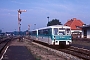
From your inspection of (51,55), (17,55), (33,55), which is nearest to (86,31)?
(51,55)

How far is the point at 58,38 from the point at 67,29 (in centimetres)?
201

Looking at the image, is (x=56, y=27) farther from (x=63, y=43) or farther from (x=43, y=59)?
(x=43, y=59)

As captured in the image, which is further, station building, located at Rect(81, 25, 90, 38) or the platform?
station building, located at Rect(81, 25, 90, 38)

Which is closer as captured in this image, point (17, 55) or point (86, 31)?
point (17, 55)

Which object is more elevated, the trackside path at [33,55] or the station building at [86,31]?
the station building at [86,31]

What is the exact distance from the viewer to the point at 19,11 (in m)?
81.9

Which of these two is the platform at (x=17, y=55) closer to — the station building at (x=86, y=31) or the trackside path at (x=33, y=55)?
the trackside path at (x=33, y=55)

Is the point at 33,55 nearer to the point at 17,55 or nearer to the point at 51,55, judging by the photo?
the point at 17,55

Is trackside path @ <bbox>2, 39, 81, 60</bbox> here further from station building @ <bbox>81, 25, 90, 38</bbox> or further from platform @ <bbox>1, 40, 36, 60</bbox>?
station building @ <bbox>81, 25, 90, 38</bbox>

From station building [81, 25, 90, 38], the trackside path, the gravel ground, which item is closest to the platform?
the trackside path

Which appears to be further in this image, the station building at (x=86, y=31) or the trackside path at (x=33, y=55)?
the station building at (x=86, y=31)

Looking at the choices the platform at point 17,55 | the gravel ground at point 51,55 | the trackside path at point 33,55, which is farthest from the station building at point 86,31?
the platform at point 17,55

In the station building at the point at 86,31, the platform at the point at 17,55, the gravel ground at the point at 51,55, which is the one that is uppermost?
the station building at the point at 86,31

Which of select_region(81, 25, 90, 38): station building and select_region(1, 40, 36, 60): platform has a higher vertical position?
select_region(81, 25, 90, 38): station building
